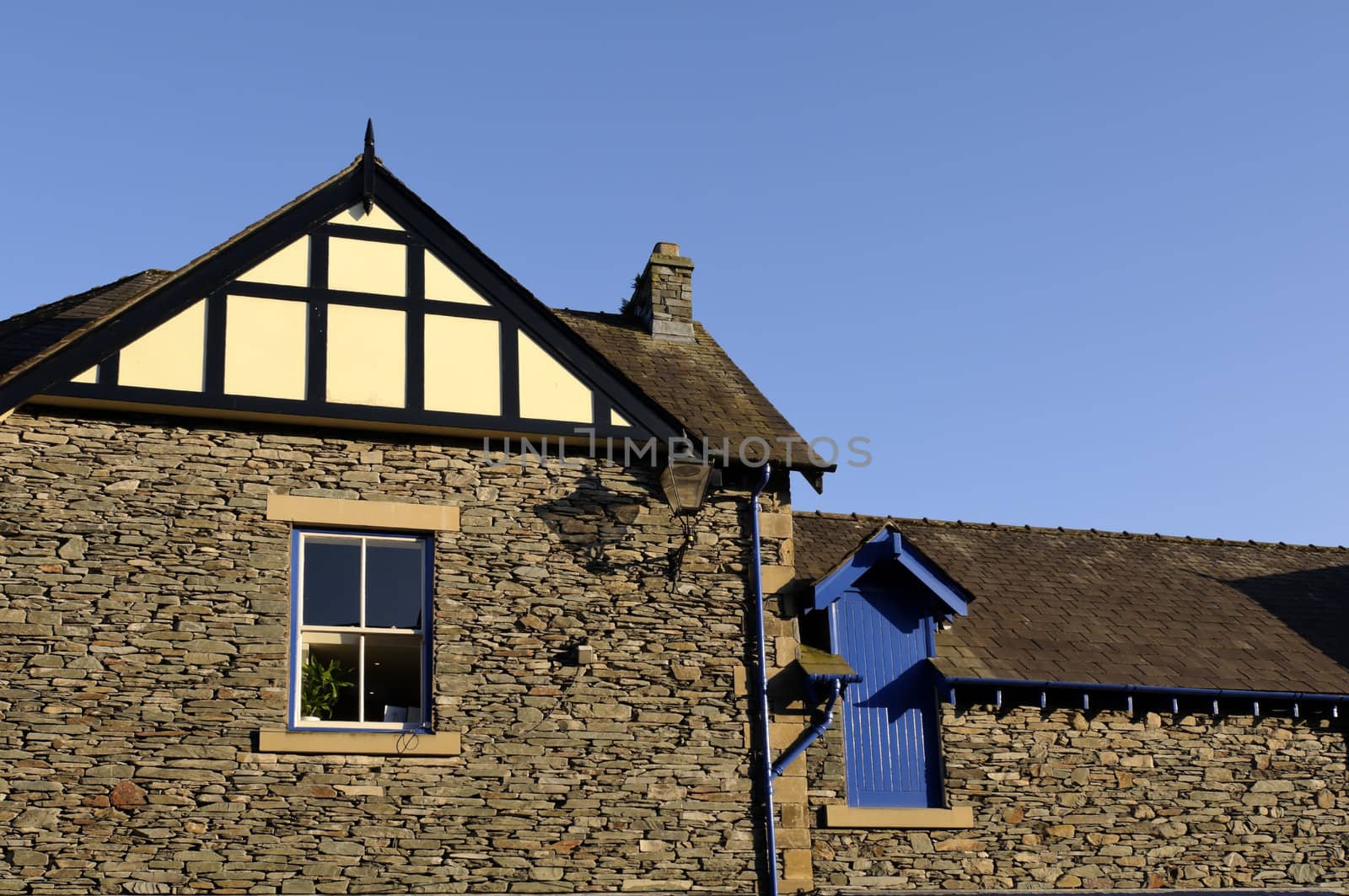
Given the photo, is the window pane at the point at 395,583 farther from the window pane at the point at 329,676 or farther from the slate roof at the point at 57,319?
the slate roof at the point at 57,319

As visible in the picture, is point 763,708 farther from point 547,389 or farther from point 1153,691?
point 1153,691

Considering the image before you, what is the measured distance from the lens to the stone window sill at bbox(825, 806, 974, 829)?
12.0 meters

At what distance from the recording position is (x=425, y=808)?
10.0m

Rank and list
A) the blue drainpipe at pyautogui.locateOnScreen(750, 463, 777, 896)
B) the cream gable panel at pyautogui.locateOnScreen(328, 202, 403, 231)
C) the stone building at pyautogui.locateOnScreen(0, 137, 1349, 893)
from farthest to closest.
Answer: the cream gable panel at pyautogui.locateOnScreen(328, 202, 403, 231) → the blue drainpipe at pyautogui.locateOnScreen(750, 463, 777, 896) → the stone building at pyautogui.locateOnScreen(0, 137, 1349, 893)

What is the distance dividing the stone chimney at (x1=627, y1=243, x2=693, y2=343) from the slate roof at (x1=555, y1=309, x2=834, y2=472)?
0.12 meters

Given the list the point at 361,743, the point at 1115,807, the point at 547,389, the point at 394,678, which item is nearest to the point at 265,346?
the point at 547,389

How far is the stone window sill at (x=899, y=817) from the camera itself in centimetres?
1196

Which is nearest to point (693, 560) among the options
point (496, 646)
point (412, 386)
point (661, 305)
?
point (496, 646)

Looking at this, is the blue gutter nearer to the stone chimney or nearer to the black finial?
the stone chimney

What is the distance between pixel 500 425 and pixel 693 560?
1808 millimetres

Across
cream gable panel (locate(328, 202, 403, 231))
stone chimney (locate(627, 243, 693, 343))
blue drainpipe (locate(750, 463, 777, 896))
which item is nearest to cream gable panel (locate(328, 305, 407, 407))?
cream gable panel (locate(328, 202, 403, 231))

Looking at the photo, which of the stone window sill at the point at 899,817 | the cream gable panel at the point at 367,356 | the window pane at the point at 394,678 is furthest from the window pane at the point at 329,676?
the stone window sill at the point at 899,817

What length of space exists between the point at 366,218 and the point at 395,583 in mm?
2904

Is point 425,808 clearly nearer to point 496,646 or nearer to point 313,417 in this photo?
point 496,646
